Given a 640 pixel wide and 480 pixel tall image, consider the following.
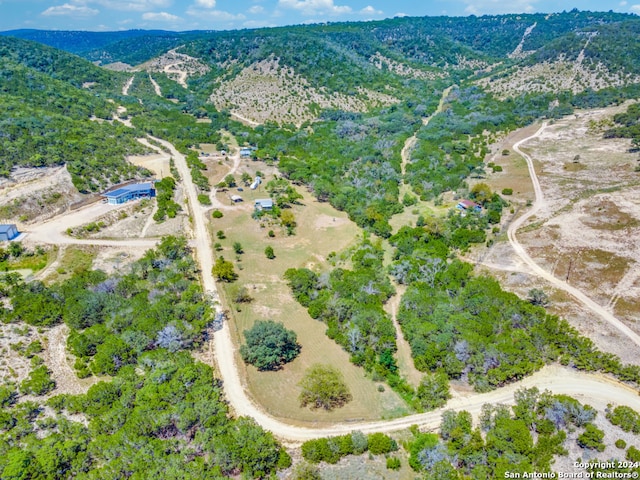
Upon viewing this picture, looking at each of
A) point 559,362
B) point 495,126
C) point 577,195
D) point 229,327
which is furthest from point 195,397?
point 495,126

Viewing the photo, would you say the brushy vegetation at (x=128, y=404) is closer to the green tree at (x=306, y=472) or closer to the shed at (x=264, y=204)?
the green tree at (x=306, y=472)

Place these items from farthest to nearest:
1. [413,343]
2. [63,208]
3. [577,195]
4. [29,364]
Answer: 1. [577,195]
2. [63,208]
3. [413,343]
4. [29,364]

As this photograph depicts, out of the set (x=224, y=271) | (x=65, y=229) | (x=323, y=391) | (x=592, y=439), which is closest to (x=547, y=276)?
(x=592, y=439)

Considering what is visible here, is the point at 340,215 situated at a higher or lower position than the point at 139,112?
lower

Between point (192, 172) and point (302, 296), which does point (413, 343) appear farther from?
point (192, 172)

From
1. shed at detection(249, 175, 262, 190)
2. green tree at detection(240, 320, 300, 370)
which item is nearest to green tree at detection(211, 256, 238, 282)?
green tree at detection(240, 320, 300, 370)

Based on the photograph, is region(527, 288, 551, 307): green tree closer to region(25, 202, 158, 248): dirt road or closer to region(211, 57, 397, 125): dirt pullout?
region(25, 202, 158, 248): dirt road
